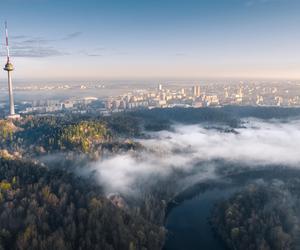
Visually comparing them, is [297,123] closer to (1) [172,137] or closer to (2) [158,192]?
(1) [172,137]

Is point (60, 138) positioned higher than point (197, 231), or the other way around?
point (60, 138)

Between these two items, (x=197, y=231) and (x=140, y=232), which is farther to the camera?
(x=197, y=231)

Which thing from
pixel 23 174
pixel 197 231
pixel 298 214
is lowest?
pixel 197 231

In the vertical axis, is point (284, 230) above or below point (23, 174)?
below

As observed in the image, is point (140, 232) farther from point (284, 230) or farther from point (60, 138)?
point (60, 138)

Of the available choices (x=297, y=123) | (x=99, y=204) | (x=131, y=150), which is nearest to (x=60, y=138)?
(x=131, y=150)

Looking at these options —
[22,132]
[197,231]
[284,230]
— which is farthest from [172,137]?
[284,230]

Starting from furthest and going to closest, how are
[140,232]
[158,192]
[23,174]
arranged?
1. [158,192]
2. [23,174]
3. [140,232]

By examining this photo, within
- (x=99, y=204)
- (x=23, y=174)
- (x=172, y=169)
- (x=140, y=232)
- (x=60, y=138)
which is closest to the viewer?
(x=140, y=232)

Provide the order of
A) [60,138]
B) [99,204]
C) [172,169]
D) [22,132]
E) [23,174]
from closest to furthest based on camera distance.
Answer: [99,204] → [23,174] → [172,169] → [60,138] → [22,132]
